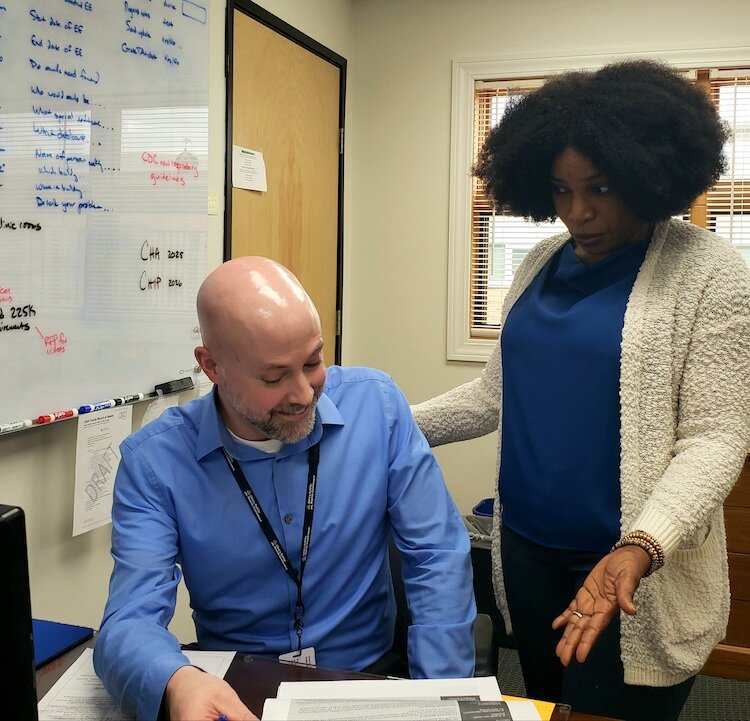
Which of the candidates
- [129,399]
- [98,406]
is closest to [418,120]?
[129,399]

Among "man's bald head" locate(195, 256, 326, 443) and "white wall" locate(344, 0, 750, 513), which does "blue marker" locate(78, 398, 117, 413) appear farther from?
"white wall" locate(344, 0, 750, 513)

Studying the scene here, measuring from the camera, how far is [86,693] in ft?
3.77

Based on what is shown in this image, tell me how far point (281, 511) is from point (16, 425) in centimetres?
90

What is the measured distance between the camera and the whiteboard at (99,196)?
1.92m

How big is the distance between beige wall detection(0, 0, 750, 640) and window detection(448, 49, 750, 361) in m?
0.06

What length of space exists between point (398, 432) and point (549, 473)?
11.6 inches

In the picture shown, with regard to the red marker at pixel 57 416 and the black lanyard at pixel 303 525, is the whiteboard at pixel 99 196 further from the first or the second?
the black lanyard at pixel 303 525

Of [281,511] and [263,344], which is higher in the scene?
[263,344]

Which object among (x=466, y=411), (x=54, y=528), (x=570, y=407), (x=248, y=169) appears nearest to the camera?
(x=570, y=407)

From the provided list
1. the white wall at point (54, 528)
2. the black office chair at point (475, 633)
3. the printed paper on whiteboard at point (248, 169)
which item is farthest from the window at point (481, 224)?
the black office chair at point (475, 633)

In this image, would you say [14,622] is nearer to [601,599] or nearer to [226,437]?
[226,437]

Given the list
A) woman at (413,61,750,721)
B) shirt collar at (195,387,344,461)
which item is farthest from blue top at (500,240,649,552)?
shirt collar at (195,387,344,461)

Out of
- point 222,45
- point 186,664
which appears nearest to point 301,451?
point 186,664

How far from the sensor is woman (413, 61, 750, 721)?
1.33 m
